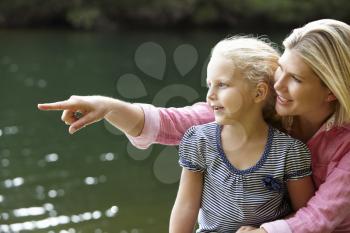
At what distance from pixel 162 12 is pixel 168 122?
95.3 feet

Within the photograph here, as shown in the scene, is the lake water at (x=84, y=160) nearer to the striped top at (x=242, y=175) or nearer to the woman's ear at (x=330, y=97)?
the striped top at (x=242, y=175)

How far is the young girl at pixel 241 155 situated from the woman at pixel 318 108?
2.9 inches

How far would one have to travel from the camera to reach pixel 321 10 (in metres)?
34.1

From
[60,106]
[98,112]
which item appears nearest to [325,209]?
[98,112]

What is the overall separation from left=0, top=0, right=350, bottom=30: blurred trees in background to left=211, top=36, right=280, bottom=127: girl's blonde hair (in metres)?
26.6

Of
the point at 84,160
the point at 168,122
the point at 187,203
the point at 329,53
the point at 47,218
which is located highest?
the point at 329,53

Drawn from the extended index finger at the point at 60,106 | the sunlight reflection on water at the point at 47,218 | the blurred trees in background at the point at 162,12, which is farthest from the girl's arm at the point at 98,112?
the blurred trees in background at the point at 162,12

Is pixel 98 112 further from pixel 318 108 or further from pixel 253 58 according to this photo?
pixel 318 108

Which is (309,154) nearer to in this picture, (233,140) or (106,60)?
(233,140)

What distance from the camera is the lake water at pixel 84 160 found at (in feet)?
9.47

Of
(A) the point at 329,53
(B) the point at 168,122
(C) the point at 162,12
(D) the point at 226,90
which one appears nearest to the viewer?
(A) the point at 329,53

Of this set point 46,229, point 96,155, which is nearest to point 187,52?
point 46,229

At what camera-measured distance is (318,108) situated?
2139mm

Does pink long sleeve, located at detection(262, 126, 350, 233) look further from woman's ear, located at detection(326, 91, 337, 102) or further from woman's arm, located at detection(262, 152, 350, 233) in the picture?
woman's ear, located at detection(326, 91, 337, 102)
